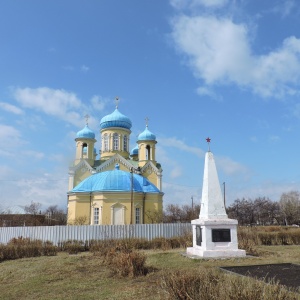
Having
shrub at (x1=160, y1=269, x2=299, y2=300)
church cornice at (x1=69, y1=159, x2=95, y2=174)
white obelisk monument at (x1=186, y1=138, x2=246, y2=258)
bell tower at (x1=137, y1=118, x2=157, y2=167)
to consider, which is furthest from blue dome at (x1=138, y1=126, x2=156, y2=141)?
shrub at (x1=160, y1=269, x2=299, y2=300)

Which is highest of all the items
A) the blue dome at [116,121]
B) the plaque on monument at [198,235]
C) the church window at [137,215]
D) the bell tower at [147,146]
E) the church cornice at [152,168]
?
the blue dome at [116,121]

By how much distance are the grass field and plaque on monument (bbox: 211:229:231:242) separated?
1125 millimetres

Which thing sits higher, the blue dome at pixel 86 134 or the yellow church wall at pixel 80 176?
the blue dome at pixel 86 134

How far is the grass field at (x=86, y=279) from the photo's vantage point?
24.2 feet

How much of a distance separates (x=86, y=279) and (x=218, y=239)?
18.8 ft

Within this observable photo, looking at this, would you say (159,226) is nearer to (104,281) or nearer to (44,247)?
(44,247)

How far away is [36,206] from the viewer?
62.1 metres

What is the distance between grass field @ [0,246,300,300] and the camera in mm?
7387

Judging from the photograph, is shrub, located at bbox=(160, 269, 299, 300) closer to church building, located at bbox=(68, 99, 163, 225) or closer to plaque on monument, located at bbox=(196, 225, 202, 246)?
plaque on monument, located at bbox=(196, 225, 202, 246)

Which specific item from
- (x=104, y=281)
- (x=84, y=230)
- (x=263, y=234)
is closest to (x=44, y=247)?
(x=84, y=230)

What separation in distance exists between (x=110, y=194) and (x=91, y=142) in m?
11.3

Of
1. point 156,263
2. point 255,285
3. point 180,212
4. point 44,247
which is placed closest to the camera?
point 255,285

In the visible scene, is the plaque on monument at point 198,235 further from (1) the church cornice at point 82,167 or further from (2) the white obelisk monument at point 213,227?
(1) the church cornice at point 82,167

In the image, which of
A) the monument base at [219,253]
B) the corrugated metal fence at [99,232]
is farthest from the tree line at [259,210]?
the monument base at [219,253]
